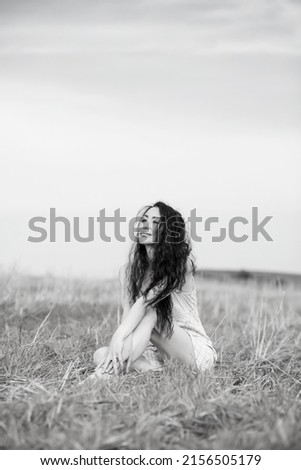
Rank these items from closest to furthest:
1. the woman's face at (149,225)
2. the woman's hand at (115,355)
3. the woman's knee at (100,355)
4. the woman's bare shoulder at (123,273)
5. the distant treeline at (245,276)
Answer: the woman's hand at (115,355)
the woman's knee at (100,355)
the woman's face at (149,225)
the woman's bare shoulder at (123,273)
the distant treeline at (245,276)

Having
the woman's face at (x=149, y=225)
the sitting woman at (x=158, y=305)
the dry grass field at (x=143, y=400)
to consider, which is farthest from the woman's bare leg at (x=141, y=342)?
the woman's face at (x=149, y=225)

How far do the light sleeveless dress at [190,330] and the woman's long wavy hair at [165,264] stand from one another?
0.10 metres

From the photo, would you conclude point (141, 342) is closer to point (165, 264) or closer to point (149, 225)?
point (165, 264)

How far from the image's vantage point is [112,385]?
9.77 ft

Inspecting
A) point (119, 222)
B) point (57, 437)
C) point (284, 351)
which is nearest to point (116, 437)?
point (57, 437)

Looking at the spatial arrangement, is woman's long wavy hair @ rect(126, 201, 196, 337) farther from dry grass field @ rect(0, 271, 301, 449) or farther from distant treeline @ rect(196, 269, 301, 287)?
distant treeline @ rect(196, 269, 301, 287)

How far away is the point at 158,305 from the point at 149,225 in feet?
1.63

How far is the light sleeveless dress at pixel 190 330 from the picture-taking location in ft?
11.3

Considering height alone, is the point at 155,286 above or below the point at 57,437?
above

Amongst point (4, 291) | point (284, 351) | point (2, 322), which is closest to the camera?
point (284, 351)

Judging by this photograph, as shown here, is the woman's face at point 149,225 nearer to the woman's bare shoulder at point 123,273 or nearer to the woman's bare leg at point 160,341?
the woman's bare shoulder at point 123,273

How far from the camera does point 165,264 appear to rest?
11.6 feet

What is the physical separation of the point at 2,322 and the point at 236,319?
2.17 m

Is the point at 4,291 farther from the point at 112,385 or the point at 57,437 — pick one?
the point at 57,437
